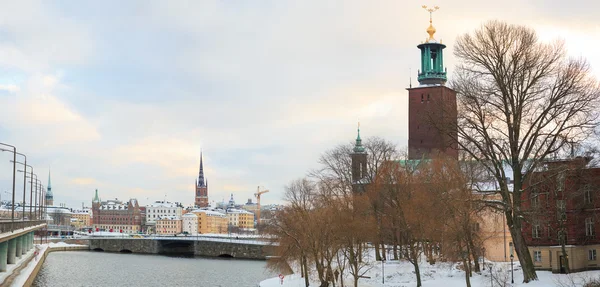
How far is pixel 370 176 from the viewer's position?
82.2m

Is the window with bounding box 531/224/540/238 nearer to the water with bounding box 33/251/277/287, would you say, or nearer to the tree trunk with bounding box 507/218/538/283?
the tree trunk with bounding box 507/218/538/283

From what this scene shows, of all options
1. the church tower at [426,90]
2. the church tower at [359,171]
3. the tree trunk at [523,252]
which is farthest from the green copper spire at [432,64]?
the tree trunk at [523,252]

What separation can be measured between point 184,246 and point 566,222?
12435cm

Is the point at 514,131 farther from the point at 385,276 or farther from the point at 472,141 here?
the point at 385,276

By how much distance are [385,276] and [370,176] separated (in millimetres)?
18761

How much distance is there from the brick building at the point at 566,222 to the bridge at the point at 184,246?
254ft

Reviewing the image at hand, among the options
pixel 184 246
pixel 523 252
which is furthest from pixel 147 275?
pixel 184 246

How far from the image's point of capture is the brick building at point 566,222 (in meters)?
55.1

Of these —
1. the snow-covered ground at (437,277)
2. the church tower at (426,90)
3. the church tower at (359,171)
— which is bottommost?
the snow-covered ground at (437,277)

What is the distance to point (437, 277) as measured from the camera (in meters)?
61.2

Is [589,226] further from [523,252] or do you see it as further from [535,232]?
[523,252]

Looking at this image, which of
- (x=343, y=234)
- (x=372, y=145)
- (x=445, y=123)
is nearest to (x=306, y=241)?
(x=343, y=234)

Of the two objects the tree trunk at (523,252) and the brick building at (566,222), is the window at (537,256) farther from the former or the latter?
the tree trunk at (523,252)

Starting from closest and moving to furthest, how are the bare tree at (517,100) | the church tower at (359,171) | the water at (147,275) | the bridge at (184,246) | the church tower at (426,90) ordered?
the bare tree at (517,100) < the water at (147,275) < the church tower at (359,171) < the church tower at (426,90) < the bridge at (184,246)
